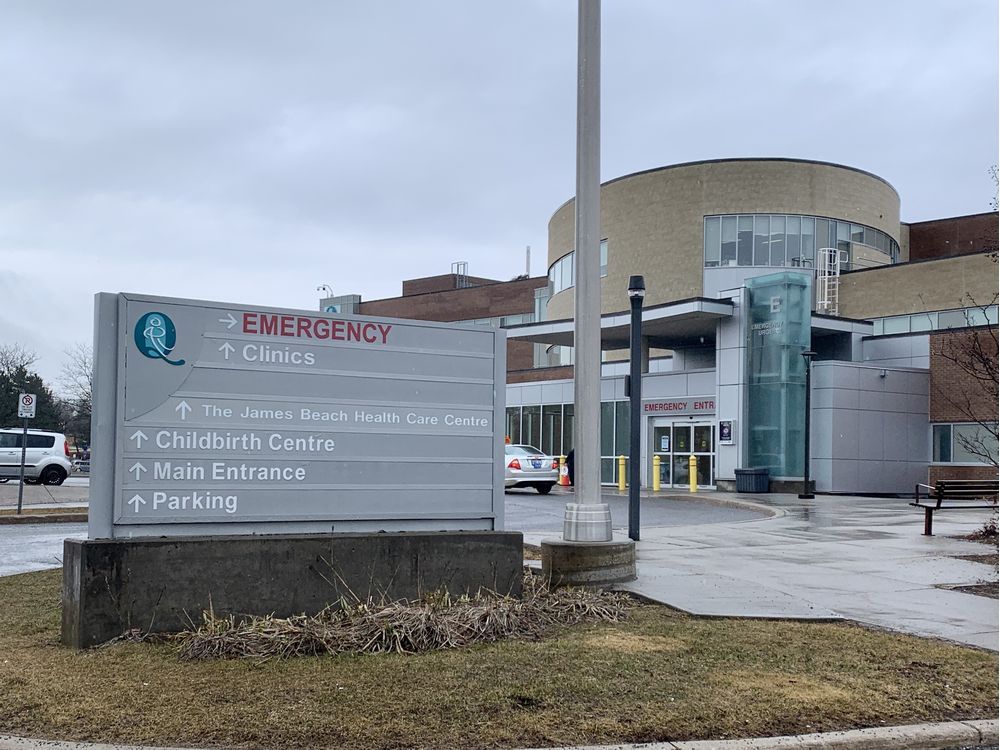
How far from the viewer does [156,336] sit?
7.77m

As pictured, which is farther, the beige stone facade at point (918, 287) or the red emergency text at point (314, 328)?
the beige stone facade at point (918, 287)

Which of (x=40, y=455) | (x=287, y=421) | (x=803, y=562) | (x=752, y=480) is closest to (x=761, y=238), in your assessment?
(x=752, y=480)

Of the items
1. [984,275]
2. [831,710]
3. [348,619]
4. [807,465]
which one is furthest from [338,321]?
[984,275]

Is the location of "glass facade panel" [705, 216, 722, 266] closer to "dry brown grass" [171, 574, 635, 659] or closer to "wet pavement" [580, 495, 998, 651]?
"wet pavement" [580, 495, 998, 651]

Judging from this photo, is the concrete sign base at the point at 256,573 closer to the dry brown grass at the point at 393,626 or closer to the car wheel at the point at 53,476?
the dry brown grass at the point at 393,626

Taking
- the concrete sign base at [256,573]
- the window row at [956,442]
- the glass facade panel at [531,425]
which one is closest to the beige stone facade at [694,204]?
the glass facade panel at [531,425]

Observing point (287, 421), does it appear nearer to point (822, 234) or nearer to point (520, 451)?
point (520, 451)

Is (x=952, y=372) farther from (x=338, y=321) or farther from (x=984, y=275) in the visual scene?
(x=338, y=321)

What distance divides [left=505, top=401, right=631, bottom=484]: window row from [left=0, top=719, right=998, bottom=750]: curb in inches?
1223

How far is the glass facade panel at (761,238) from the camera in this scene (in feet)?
144

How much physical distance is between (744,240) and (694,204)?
8.79 ft

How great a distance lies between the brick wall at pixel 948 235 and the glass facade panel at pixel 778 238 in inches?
562

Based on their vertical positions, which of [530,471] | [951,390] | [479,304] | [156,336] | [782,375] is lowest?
[530,471]

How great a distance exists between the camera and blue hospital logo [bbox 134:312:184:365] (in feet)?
25.3
